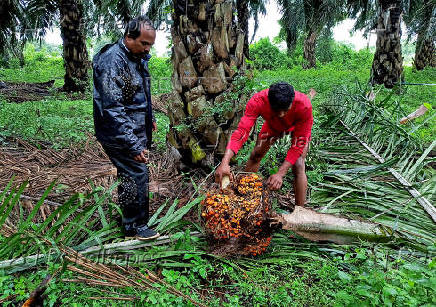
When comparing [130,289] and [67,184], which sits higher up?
[67,184]

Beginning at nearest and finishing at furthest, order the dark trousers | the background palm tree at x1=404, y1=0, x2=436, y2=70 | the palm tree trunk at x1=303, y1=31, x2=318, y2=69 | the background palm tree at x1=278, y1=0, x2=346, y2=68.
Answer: the dark trousers < the background palm tree at x1=404, y1=0, x2=436, y2=70 < the background palm tree at x1=278, y1=0, x2=346, y2=68 < the palm tree trunk at x1=303, y1=31, x2=318, y2=69

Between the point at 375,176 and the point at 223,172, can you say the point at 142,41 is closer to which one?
the point at 223,172

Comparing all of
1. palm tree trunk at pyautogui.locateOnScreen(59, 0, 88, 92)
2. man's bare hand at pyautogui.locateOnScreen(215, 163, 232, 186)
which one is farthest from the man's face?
palm tree trunk at pyautogui.locateOnScreen(59, 0, 88, 92)

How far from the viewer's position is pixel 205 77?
317 centimetres

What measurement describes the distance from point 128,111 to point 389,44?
7.12 m

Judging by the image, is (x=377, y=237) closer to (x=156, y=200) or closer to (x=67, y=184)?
(x=156, y=200)

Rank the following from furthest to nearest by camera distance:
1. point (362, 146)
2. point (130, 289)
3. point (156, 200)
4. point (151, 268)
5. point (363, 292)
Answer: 1. point (362, 146)
2. point (156, 200)
3. point (151, 268)
4. point (130, 289)
5. point (363, 292)

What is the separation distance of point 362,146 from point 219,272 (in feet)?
7.39

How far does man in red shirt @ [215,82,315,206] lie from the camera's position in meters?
2.53

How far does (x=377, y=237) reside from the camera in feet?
7.36

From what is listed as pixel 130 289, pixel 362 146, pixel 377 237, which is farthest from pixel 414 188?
pixel 130 289

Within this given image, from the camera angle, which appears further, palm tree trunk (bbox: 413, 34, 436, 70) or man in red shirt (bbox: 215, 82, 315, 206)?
palm tree trunk (bbox: 413, 34, 436, 70)

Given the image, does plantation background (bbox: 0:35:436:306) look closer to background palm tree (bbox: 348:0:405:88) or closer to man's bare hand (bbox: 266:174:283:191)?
man's bare hand (bbox: 266:174:283:191)

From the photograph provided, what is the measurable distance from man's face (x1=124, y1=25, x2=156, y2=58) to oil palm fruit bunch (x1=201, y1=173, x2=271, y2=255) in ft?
3.75
